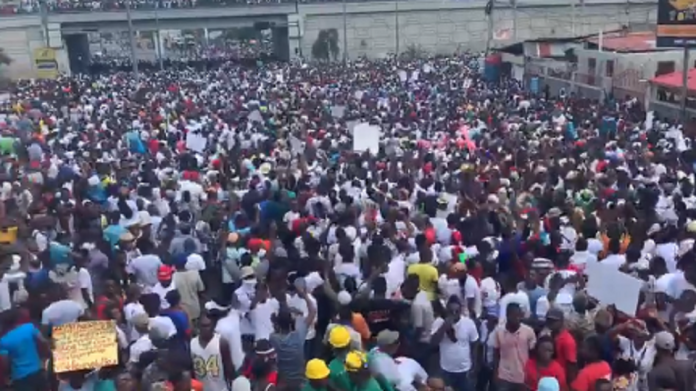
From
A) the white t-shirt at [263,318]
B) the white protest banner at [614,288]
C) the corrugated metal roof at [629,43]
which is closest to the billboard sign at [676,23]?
the corrugated metal roof at [629,43]

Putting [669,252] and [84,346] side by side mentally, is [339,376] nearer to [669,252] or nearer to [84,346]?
[84,346]

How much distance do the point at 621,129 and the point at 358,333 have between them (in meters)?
11.5

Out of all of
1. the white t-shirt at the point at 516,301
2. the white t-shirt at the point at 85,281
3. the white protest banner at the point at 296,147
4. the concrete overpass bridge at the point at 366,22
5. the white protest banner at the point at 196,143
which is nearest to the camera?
the white t-shirt at the point at 516,301

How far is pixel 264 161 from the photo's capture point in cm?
1340

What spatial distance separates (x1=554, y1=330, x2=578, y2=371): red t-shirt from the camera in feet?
18.3

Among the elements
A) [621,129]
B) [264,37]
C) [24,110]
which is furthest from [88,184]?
[264,37]

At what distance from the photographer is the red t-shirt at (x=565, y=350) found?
557cm

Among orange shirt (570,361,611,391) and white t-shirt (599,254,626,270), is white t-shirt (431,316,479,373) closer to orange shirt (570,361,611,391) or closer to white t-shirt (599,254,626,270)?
orange shirt (570,361,611,391)

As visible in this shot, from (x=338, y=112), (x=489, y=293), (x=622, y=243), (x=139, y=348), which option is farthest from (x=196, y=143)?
(x=139, y=348)

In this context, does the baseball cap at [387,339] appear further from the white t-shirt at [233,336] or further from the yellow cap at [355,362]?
the white t-shirt at [233,336]

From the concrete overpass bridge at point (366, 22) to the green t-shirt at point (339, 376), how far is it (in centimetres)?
4504

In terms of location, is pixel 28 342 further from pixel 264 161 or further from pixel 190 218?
pixel 264 161

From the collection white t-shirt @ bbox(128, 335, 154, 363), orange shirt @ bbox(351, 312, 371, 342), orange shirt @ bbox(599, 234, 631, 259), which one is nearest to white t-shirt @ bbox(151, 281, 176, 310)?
white t-shirt @ bbox(128, 335, 154, 363)

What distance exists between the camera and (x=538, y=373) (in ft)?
18.3
